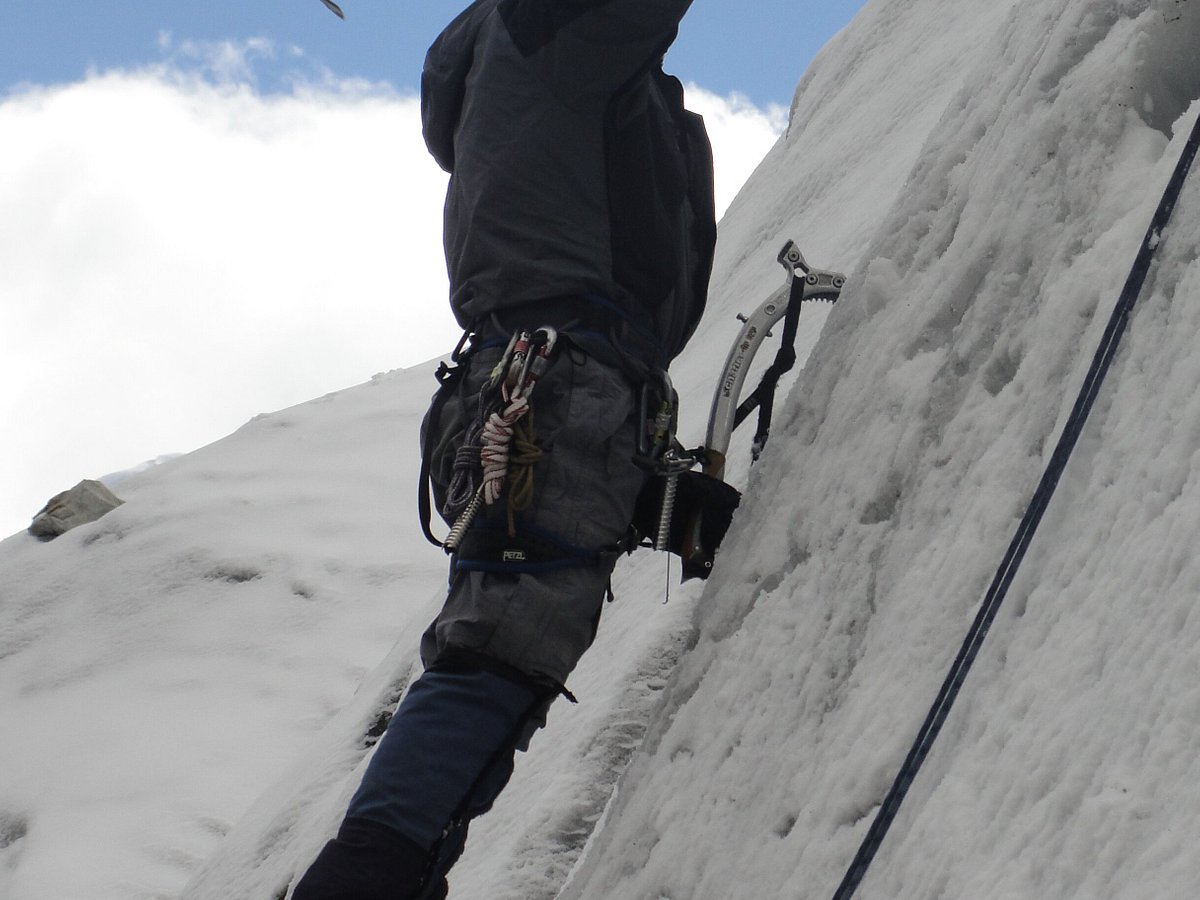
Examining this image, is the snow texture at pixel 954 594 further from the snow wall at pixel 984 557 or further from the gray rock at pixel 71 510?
the gray rock at pixel 71 510

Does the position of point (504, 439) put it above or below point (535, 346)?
below

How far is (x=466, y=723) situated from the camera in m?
1.92

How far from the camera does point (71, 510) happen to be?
12656mm

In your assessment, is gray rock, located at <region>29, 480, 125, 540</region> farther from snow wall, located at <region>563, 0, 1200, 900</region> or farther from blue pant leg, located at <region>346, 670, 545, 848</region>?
blue pant leg, located at <region>346, 670, 545, 848</region>

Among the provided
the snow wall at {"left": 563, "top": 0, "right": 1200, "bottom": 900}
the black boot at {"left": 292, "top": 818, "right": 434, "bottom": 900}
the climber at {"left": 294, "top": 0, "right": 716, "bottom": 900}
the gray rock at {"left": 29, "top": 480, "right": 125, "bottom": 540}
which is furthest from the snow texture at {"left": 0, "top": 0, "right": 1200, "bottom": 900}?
the gray rock at {"left": 29, "top": 480, "right": 125, "bottom": 540}

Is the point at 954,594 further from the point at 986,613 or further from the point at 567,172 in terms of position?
the point at 567,172

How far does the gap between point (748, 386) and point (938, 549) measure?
2059 millimetres

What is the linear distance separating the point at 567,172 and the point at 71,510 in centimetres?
1151

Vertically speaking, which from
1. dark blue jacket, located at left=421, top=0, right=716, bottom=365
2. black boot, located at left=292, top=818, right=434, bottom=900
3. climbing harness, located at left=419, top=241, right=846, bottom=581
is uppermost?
dark blue jacket, located at left=421, top=0, right=716, bottom=365

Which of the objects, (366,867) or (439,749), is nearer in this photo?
(366,867)

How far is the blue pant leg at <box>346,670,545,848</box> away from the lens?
185cm

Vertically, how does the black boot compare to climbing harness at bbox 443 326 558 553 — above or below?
below

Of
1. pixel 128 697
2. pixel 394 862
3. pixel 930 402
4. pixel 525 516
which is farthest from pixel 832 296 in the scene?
pixel 128 697

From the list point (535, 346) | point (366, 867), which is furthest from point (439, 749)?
point (535, 346)
